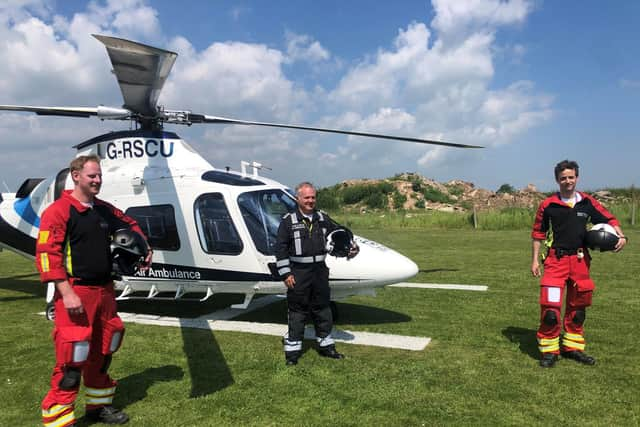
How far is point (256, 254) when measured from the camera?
630 centimetres

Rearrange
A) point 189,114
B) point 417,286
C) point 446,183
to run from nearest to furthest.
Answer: point 189,114 → point 417,286 → point 446,183

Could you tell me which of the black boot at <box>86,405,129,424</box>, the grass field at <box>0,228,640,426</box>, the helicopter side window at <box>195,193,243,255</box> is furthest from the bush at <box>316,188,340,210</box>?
the black boot at <box>86,405,129,424</box>

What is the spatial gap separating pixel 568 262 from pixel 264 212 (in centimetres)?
372

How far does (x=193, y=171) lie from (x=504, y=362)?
193 inches

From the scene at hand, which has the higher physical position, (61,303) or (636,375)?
(61,303)

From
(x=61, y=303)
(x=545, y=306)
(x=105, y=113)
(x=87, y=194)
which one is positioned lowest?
(x=545, y=306)

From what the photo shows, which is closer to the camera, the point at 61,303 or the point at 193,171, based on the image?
the point at 61,303

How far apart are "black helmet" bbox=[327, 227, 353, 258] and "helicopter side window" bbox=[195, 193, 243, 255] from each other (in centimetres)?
142

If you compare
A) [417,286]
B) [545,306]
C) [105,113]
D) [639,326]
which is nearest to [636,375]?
[545,306]

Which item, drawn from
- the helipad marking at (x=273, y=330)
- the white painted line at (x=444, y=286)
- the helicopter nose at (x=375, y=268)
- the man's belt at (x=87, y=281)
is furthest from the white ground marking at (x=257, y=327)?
the white painted line at (x=444, y=286)

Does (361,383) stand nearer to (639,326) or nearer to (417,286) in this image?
(639,326)

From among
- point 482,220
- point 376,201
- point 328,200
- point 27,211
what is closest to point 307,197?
point 27,211

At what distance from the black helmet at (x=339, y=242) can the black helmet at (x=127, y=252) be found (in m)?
2.21

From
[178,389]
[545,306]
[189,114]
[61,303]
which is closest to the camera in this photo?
[61,303]
